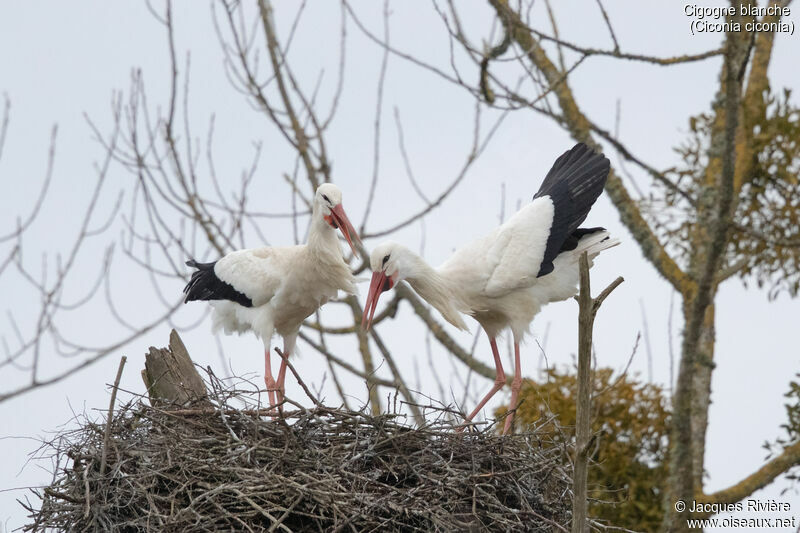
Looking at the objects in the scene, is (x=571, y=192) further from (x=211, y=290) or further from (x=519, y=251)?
(x=211, y=290)

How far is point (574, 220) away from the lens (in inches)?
256

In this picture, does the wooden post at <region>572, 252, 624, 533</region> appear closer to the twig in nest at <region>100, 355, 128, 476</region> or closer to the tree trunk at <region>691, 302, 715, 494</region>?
the twig in nest at <region>100, 355, 128, 476</region>

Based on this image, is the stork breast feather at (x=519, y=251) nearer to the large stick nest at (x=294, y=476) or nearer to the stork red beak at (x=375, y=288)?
the stork red beak at (x=375, y=288)

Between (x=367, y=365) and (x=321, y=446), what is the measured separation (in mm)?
3447

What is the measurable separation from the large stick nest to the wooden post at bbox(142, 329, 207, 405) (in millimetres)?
504

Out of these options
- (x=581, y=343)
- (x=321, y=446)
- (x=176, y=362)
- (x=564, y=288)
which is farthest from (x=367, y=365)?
(x=581, y=343)

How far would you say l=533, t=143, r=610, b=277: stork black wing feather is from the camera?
6438mm

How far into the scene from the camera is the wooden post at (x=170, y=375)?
5.75 metres

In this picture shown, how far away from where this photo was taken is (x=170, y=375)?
5789 millimetres

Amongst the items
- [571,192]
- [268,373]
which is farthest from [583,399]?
[268,373]

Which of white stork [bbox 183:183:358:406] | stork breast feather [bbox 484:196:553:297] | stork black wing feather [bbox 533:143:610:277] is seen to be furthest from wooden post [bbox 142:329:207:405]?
stork black wing feather [bbox 533:143:610:277]

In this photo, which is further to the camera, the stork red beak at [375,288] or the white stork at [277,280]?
the white stork at [277,280]

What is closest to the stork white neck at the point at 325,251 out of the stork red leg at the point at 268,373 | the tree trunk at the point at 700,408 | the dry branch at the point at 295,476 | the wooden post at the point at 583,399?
the stork red leg at the point at 268,373

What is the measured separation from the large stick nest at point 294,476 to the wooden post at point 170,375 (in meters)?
0.50
